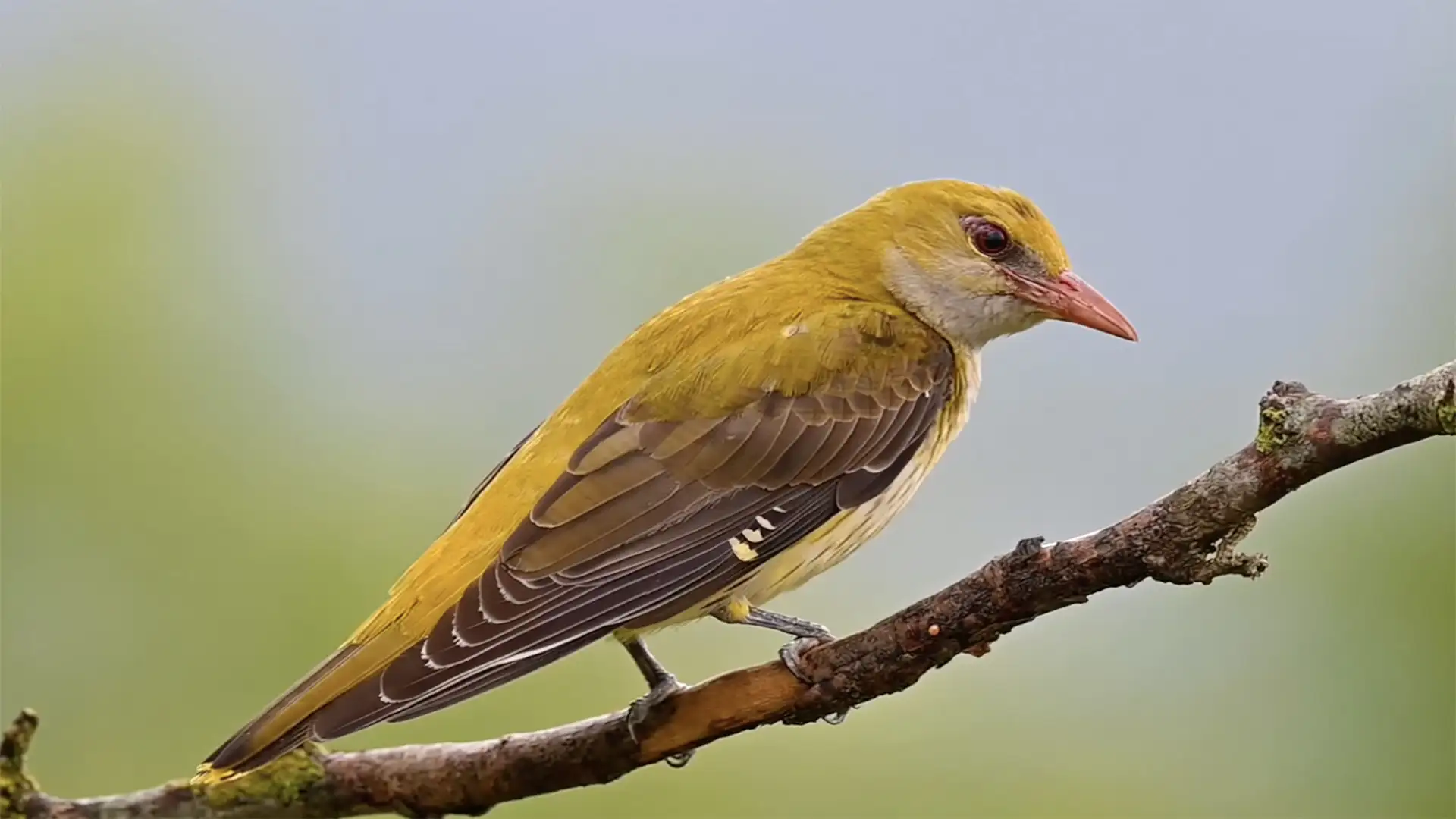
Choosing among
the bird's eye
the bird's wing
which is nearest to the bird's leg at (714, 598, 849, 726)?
the bird's wing

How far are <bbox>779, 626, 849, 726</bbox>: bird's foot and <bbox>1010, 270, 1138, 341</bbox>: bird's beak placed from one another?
1.15 m

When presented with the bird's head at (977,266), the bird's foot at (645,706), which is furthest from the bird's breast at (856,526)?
the bird's foot at (645,706)

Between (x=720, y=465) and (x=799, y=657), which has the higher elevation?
(x=720, y=465)

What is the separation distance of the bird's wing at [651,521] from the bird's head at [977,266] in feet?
0.58

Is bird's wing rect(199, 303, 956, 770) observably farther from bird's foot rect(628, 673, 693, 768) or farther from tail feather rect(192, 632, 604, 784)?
bird's foot rect(628, 673, 693, 768)

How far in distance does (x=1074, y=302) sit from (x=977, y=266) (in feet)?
0.83

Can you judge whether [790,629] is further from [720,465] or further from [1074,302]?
[1074,302]

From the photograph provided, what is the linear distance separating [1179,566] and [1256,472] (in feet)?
0.59

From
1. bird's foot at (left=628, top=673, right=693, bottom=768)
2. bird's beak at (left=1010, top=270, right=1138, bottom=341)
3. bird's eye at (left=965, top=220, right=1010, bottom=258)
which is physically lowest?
bird's foot at (left=628, top=673, right=693, bottom=768)

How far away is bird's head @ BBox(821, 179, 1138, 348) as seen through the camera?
3559mm

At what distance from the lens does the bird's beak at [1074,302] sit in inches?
136

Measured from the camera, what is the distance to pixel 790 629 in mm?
2949

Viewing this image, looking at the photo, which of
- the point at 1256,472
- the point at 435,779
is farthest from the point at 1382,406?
the point at 435,779

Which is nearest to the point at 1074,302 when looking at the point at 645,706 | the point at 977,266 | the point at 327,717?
the point at 977,266
